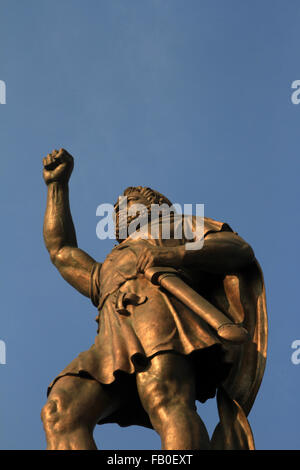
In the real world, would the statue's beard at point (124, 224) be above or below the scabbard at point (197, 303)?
above

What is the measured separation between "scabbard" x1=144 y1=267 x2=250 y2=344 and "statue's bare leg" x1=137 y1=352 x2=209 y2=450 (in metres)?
0.48

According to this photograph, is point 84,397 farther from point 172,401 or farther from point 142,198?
point 142,198

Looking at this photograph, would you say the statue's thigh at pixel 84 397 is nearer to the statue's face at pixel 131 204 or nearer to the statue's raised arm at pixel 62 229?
the statue's raised arm at pixel 62 229

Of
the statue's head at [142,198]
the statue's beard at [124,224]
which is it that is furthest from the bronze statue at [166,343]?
the statue's head at [142,198]

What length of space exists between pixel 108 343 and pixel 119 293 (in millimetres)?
592

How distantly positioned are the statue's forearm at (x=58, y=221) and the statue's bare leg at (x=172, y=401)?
2.45 m

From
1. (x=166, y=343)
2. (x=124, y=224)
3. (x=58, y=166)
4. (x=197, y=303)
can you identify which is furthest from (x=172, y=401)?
(x=58, y=166)

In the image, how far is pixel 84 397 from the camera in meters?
8.36

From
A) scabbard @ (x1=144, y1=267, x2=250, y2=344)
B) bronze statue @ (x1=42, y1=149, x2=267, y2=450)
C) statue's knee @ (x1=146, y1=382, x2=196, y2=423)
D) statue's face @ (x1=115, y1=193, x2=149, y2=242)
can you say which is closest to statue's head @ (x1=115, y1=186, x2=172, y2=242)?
statue's face @ (x1=115, y1=193, x2=149, y2=242)

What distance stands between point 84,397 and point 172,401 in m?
0.87

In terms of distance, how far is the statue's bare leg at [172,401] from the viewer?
776 cm

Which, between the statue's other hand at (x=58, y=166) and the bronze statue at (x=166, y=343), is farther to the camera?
the statue's other hand at (x=58, y=166)

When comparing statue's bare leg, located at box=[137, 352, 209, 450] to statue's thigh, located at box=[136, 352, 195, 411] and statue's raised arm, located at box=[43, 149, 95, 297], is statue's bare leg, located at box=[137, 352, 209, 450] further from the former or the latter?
statue's raised arm, located at box=[43, 149, 95, 297]
